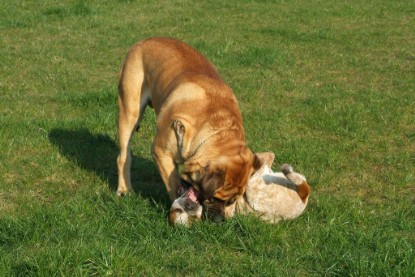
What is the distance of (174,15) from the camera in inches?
611

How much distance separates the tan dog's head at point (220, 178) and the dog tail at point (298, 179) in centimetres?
25

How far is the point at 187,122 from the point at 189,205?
74 cm

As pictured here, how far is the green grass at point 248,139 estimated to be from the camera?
15.5 feet

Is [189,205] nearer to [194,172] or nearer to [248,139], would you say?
[194,172]

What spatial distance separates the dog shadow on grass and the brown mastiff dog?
29 cm

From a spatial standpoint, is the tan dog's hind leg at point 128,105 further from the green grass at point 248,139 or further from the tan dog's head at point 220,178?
the tan dog's head at point 220,178

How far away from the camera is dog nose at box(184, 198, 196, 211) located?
5.00 meters

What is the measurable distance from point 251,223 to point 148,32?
919 cm

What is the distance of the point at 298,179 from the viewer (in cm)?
516

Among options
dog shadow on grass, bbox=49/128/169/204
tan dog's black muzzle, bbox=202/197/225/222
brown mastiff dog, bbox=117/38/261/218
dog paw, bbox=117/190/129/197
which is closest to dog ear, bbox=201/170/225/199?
brown mastiff dog, bbox=117/38/261/218

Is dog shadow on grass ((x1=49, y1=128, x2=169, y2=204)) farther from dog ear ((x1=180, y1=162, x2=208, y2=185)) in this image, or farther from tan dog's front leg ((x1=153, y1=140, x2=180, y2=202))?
dog ear ((x1=180, y1=162, x2=208, y2=185))

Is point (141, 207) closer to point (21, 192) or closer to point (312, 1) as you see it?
point (21, 192)

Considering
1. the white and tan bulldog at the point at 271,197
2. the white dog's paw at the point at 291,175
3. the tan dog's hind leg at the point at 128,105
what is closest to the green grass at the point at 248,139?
the white and tan bulldog at the point at 271,197

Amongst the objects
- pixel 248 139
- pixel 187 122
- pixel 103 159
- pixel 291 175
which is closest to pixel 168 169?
pixel 187 122
